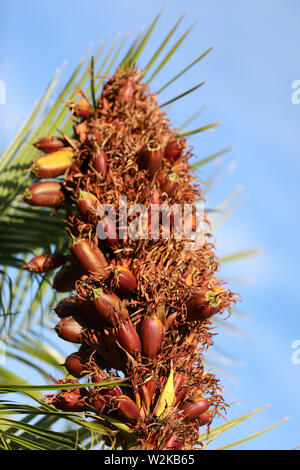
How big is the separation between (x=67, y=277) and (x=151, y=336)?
27.5 inches

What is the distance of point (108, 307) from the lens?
1.94 meters

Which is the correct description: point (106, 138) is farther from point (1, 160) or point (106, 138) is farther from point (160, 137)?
point (1, 160)

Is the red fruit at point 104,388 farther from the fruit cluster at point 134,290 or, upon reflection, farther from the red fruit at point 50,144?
the red fruit at point 50,144

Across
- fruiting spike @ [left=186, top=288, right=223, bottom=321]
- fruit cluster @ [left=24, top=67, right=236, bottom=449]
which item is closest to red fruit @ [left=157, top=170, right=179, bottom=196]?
fruit cluster @ [left=24, top=67, right=236, bottom=449]

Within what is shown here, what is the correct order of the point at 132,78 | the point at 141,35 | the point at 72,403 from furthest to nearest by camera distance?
the point at 141,35 < the point at 132,78 < the point at 72,403

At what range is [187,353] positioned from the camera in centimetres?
199

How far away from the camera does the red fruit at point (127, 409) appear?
1.78 m

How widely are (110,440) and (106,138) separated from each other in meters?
1.28

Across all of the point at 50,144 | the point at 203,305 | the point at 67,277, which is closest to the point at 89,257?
the point at 67,277

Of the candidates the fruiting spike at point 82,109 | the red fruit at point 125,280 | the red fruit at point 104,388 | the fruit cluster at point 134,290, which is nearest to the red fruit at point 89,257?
the fruit cluster at point 134,290

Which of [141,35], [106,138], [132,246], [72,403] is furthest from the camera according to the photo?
[141,35]

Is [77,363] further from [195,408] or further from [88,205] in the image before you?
[88,205]

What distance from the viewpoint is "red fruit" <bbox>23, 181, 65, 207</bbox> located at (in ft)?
8.38

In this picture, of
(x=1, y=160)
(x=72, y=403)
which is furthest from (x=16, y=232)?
(x=72, y=403)
